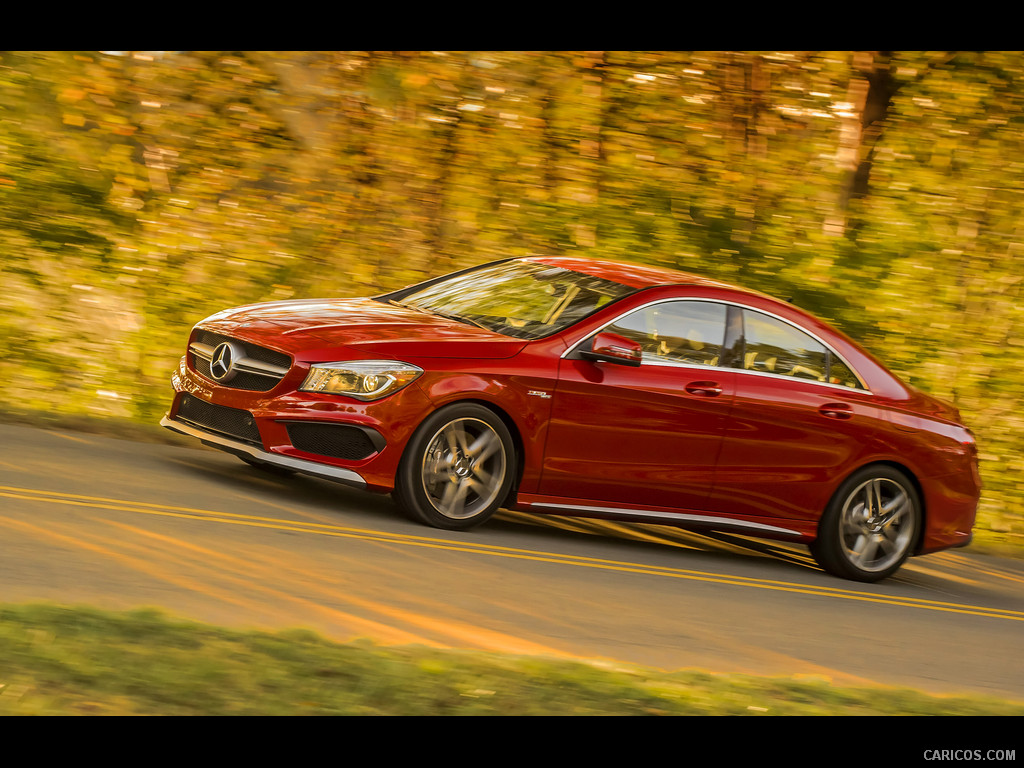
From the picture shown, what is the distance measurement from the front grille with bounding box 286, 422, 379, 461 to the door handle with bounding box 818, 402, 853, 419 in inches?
124

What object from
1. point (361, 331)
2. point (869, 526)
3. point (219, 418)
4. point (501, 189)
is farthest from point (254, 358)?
point (501, 189)

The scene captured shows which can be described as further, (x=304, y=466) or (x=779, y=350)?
(x=779, y=350)

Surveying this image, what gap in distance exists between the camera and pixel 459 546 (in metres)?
7.42

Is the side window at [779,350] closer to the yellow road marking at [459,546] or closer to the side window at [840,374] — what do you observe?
the side window at [840,374]

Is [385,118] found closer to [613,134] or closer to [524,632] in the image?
[613,134]

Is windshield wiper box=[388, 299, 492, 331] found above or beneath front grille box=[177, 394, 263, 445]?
above

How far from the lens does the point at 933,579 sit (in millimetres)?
9750

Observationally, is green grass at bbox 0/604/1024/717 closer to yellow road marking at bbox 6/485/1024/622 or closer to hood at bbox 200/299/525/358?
yellow road marking at bbox 6/485/1024/622

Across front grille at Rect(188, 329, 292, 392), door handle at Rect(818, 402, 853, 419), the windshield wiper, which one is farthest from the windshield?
door handle at Rect(818, 402, 853, 419)

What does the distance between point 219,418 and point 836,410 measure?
4032 millimetres

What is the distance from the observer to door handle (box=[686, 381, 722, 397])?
→ 27.4ft

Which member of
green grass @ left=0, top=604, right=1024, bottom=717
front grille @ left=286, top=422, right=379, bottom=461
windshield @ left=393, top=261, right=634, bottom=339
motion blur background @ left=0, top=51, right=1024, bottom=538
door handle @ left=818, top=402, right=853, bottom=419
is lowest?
green grass @ left=0, top=604, right=1024, bottom=717

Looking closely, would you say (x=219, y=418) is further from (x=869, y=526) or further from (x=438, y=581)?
(x=869, y=526)

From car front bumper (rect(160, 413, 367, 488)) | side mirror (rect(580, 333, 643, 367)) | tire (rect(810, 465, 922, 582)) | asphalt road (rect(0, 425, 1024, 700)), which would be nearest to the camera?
asphalt road (rect(0, 425, 1024, 700))
